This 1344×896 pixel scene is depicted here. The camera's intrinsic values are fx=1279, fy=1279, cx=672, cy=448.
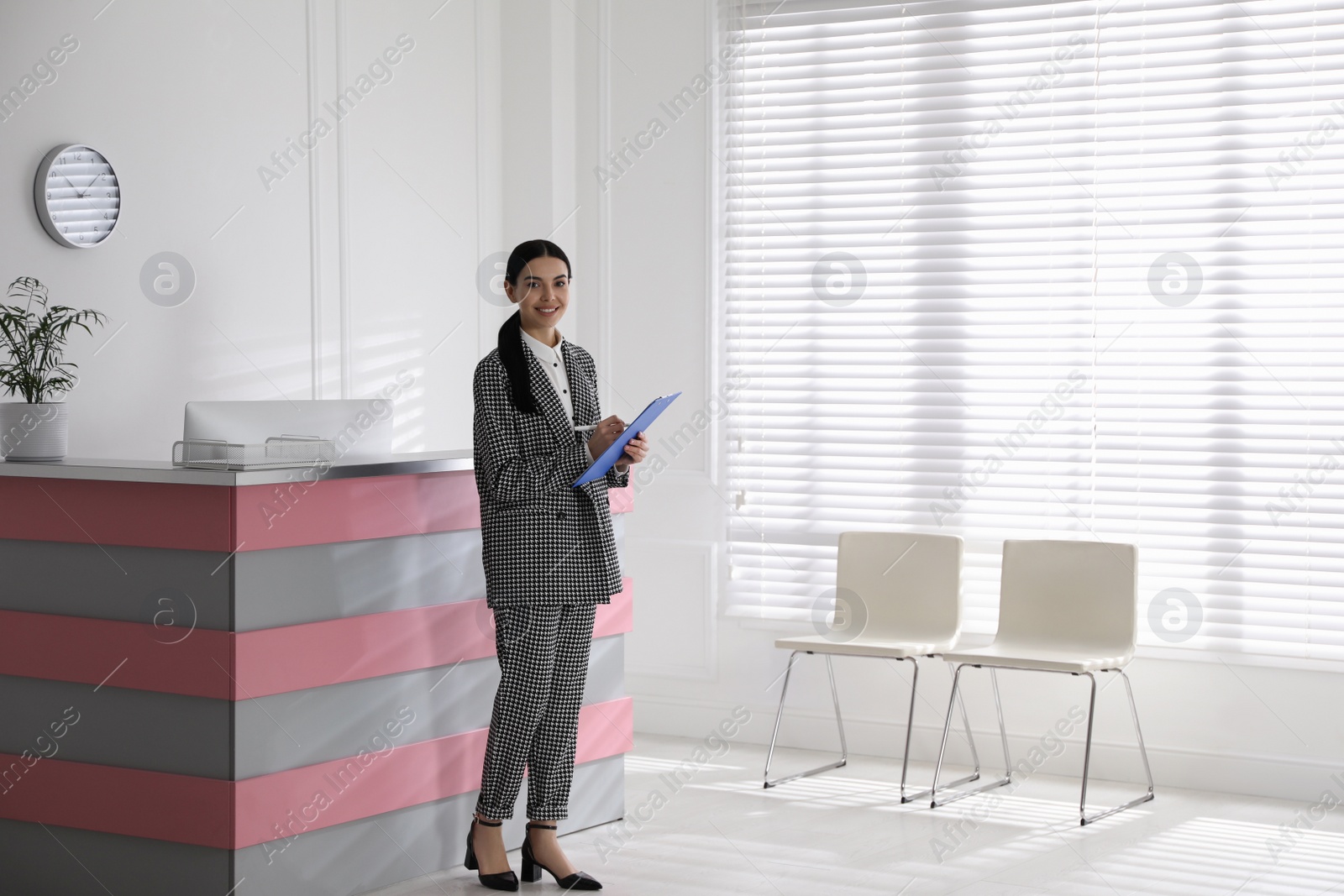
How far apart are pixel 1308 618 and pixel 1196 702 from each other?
494 millimetres

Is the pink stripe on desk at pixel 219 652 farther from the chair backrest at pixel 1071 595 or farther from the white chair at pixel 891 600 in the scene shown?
the chair backrest at pixel 1071 595

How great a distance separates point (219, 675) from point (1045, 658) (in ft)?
8.65

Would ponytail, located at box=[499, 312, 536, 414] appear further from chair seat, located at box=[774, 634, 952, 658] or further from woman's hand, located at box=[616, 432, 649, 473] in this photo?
chair seat, located at box=[774, 634, 952, 658]

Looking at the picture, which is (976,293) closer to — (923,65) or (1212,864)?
(923,65)

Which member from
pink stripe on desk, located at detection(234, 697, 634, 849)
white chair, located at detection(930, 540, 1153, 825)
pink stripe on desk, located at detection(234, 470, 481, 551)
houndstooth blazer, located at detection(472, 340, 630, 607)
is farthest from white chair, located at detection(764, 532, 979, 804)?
pink stripe on desk, located at detection(234, 470, 481, 551)

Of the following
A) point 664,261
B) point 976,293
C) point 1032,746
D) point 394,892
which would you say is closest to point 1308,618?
point 1032,746

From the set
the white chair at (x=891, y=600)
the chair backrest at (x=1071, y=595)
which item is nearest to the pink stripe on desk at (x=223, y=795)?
the white chair at (x=891, y=600)

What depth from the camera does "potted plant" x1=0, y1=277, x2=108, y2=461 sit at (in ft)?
Answer: 11.0

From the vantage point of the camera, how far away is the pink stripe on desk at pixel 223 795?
308 centimetres

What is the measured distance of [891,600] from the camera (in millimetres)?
4891

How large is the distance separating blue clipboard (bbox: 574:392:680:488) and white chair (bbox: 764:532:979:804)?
1593 mm

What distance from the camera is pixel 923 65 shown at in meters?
5.11

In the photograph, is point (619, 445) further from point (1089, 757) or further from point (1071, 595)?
point (1089, 757)

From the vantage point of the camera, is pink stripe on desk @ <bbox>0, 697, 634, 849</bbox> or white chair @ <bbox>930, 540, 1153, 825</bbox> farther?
white chair @ <bbox>930, 540, 1153, 825</bbox>
